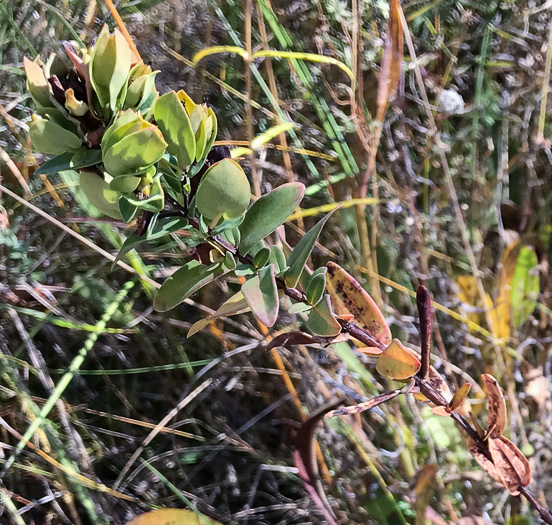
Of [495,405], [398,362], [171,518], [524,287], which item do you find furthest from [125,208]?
[524,287]

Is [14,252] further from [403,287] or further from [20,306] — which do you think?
[403,287]

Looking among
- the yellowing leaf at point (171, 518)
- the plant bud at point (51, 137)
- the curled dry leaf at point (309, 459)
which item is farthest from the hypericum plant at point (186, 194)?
the yellowing leaf at point (171, 518)

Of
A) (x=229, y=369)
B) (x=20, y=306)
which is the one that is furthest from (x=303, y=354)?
(x=20, y=306)

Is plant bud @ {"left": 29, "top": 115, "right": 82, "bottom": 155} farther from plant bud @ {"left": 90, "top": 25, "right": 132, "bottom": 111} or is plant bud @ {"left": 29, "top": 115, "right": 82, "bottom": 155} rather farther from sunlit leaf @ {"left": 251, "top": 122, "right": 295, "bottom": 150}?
sunlit leaf @ {"left": 251, "top": 122, "right": 295, "bottom": 150}

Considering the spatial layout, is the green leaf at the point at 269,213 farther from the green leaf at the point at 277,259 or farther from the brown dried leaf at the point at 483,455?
the brown dried leaf at the point at 483,455

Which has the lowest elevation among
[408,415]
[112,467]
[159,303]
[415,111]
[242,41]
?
[408,415]

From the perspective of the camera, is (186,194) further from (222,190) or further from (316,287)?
(316,287)

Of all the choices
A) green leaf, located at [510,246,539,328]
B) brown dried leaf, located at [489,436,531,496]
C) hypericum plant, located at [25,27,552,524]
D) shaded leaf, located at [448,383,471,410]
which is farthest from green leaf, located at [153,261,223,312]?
green leaf, located at [510,246,539,328]
